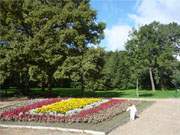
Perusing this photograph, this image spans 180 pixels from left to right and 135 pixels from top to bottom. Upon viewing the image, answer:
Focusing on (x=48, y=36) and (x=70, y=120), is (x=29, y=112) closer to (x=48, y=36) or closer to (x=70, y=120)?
(x=70, y=120)

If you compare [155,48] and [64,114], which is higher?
[155,48]

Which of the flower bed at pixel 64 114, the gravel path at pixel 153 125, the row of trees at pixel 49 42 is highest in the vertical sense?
the row of trees at pixel 49 42

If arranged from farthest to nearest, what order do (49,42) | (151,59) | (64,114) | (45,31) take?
(151,59) → (45,31) → (49,42) → (64,114)

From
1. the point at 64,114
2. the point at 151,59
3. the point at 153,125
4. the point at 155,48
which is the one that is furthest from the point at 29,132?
the point at 155,48

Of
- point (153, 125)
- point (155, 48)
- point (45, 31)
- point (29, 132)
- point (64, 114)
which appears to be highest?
point (155, 48)

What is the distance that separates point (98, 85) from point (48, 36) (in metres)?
9.13

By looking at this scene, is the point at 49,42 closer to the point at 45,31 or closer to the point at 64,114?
the point at 45,31

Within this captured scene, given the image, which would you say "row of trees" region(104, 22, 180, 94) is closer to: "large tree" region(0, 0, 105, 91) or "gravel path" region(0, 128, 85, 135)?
"large tree" region(0, 0, 105, 91)

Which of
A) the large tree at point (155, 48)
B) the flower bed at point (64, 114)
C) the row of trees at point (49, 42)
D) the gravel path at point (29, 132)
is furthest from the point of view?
the large tree at point (155, 48)

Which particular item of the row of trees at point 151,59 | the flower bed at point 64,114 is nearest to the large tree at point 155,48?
the row of trees at point 151,59

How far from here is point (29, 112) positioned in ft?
87.1

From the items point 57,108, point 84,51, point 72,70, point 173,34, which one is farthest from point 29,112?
point 173,34

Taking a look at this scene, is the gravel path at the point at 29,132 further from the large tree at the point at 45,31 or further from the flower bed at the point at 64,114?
the large tree at the point at 45,31

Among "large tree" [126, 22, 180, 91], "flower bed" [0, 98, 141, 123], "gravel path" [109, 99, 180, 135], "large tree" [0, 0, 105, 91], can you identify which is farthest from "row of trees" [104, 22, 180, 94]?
"gravel path" [109, 99, 180, 135]
